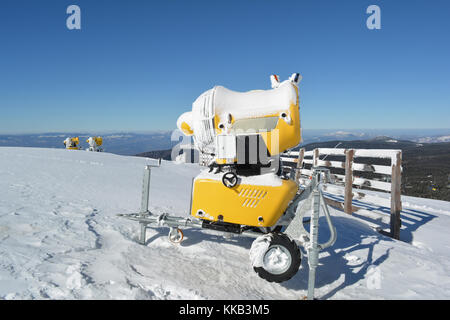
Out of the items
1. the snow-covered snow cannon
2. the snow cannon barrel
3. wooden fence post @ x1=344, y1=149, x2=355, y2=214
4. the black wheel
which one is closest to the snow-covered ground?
the black wheel

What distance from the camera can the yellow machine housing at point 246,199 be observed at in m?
2.68

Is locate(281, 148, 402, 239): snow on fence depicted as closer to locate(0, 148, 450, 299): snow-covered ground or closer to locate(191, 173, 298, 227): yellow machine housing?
locate(0, 148, 450, 299): snow-covered ground

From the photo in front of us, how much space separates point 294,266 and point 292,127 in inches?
55.9

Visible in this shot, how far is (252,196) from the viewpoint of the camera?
271 cm

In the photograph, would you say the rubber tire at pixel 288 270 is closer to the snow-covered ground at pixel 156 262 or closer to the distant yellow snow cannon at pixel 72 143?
the snow-covered ground at pixel 156 262

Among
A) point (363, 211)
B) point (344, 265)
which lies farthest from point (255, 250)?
point (363, 211)

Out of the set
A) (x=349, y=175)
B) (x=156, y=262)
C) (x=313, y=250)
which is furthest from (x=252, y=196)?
(x=349, y=175)

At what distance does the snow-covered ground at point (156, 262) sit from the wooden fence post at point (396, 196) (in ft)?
1.37

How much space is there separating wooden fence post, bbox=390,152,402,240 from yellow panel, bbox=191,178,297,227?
345 centimetres

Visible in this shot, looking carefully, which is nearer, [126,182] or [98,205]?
[98,205]

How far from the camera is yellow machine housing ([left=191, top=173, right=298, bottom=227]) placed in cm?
268

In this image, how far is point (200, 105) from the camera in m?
2.92
